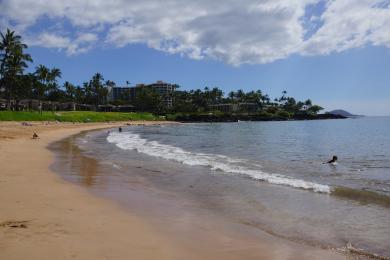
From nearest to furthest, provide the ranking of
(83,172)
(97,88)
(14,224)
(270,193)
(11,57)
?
(14,224)
(270,193)
(83,172)
(11,57)
(97,88)

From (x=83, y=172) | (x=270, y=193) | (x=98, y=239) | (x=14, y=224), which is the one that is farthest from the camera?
(x=83, y=172)

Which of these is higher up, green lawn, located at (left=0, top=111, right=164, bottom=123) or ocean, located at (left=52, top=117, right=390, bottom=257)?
green lawn, located at (left=0, top=111, right=164, bottom=123)

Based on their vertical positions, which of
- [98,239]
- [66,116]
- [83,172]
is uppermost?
[66,116]

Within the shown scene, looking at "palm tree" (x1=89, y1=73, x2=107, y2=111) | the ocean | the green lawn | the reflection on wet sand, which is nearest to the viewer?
the ocean

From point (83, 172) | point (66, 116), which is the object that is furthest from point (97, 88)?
point (83, 172)

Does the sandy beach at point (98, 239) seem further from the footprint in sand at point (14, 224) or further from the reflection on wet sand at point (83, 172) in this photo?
the reflection on wet sand at point (83, 172)

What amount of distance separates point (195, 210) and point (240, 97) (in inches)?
7343

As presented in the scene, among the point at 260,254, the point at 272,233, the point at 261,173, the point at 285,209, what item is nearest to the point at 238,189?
the point at 285,209

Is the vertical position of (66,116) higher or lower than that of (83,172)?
higher

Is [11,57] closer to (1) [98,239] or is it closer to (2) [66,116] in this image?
(2) [66,116]

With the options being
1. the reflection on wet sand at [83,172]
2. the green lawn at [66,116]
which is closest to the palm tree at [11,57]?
the green lawn at [66,116]

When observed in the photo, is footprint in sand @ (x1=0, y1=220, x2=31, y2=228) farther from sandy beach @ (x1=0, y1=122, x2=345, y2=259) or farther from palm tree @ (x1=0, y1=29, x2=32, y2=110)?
palm tree @ (x1=0, y1=29, x2=32, y2=110)

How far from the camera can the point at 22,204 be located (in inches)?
362

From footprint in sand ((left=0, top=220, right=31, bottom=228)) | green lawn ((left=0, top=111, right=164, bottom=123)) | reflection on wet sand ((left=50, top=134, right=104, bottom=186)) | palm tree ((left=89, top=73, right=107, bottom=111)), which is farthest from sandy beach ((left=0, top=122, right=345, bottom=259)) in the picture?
palm tree ((left=89, top=73, right=107, bottom=111))
